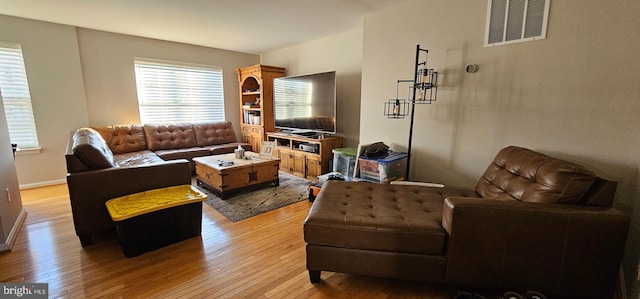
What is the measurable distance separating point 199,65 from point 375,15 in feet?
11.3

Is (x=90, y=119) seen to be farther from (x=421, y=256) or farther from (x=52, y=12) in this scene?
(x=421, y=256)

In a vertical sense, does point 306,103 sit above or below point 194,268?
above

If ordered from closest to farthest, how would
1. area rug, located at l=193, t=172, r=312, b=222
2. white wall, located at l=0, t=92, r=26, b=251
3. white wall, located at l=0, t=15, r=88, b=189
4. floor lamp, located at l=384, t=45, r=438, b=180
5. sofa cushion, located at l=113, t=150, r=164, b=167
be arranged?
white wall, located at l=0, t=92, r=26, b=251 → floor lamp, located at l=384, t=45, r=438, b=180 → area rug, located at l=193, t=172, r=312, b=222 → sofa cushion, located at l=113, t=150, r=164, b=167 → white wall, located at l=0, t=15, r=88, b=189

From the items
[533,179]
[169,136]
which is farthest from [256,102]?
[533,179]

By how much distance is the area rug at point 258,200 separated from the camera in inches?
111

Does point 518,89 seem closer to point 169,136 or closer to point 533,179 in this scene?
point 533,179

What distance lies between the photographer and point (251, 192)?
3404 millimetres

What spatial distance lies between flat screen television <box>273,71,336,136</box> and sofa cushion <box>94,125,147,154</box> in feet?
7.24

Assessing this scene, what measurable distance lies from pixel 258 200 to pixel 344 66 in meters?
2.41

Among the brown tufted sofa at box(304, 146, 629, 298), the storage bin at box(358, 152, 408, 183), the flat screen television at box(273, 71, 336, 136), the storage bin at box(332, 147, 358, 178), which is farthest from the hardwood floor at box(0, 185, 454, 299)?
the flat screen television at box(273, 71, 336, 136)

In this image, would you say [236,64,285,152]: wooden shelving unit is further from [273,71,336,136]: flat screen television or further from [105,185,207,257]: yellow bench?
[105,185,207,257]: yellow bench

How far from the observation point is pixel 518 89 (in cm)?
213

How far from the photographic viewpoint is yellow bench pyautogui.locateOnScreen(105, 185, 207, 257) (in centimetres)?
196

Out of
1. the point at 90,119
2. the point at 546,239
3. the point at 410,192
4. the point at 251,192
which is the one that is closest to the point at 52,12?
the point at 90,119
